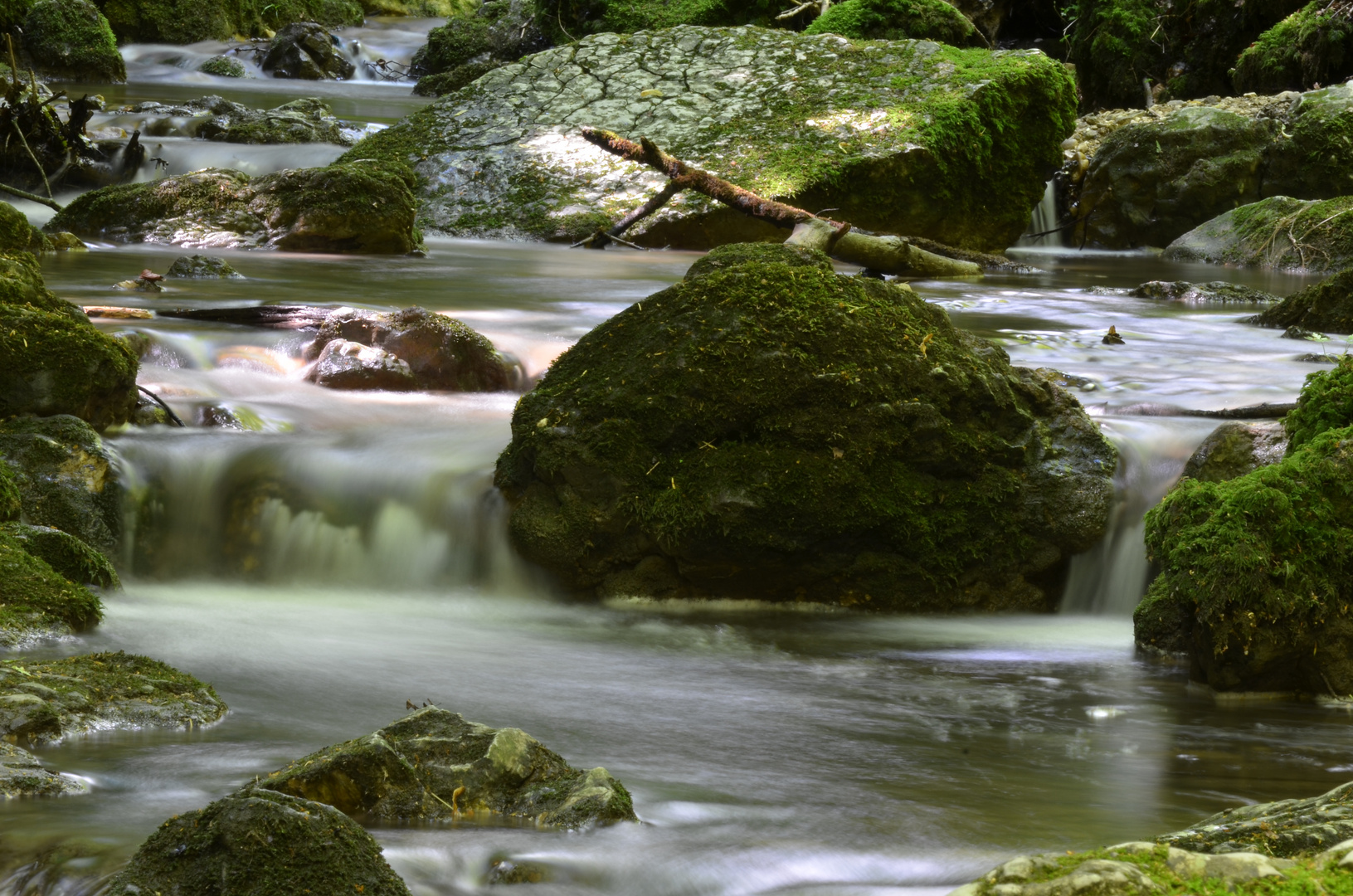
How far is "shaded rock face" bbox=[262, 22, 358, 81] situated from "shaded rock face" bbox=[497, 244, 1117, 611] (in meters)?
20.2

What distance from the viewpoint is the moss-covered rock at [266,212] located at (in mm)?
10367

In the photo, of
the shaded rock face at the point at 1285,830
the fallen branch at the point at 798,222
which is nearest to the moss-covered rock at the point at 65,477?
the shaded rock face at the point at 1285,830

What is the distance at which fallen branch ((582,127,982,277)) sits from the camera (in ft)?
29.7

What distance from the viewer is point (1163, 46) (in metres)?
20.7

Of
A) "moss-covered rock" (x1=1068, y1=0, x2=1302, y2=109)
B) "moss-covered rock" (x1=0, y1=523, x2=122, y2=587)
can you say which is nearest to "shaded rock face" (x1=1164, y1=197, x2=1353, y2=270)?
"moss-covered rock" (x1=1068, y1=0, x2=1302, y2=109)

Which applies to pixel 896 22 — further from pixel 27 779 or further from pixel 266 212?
pixel 27 779

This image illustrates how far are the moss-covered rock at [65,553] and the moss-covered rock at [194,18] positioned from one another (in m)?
22.8

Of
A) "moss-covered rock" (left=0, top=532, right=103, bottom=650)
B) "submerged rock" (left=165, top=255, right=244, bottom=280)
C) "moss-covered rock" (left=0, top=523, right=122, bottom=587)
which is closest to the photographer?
"moss-covered rock" (left=0, top=532, right=103, bottom=650)

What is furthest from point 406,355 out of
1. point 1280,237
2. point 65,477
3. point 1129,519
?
point 1280,237

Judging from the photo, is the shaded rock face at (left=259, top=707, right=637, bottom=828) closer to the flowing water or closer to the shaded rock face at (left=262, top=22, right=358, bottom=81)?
the flowing water

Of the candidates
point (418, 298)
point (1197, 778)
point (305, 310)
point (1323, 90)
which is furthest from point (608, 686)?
point (1323, 90)

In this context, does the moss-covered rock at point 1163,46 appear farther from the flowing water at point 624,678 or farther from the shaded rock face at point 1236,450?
the shaded rock face at point 1236,450

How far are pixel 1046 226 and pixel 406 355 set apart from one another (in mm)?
10980

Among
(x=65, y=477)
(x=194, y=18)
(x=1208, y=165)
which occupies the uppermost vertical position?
(x=194, y=18)
